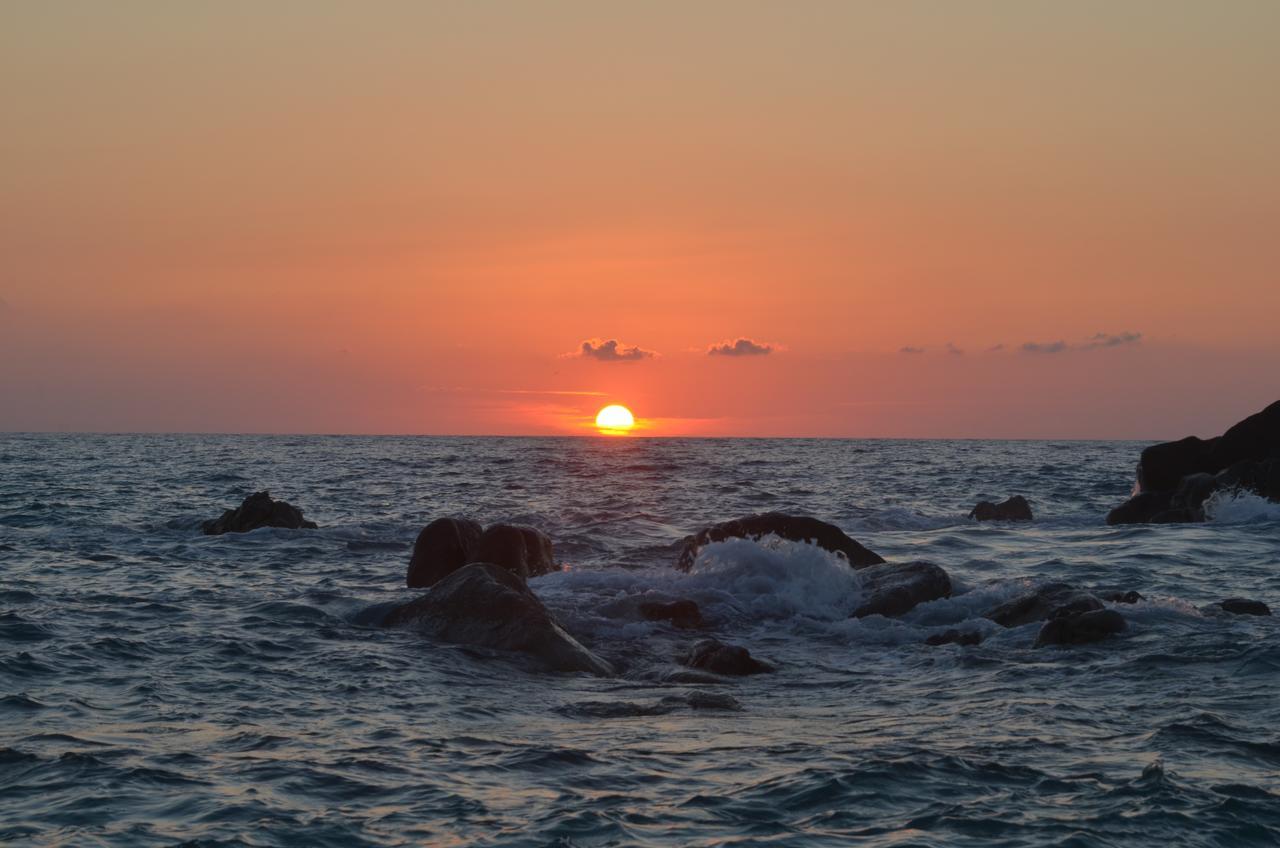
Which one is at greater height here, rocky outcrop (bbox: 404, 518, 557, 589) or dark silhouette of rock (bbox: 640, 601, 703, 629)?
rocky outcrop (bbox: 404, 518, 557, 589)

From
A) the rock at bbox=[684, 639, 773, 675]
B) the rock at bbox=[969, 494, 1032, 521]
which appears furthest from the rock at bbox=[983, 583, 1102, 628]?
the rock at bbox=[969, 494, 1032, 521]

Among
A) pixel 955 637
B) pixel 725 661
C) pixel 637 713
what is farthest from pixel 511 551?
pixel 637 713

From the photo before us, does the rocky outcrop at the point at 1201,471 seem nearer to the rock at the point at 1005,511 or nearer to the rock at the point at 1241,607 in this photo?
the rock at the point at 1005,511

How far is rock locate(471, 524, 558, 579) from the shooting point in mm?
21000

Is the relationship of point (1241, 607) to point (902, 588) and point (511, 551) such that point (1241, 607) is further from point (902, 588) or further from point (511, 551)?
point (511, 551)

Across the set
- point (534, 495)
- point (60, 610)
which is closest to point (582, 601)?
point (60, 610)

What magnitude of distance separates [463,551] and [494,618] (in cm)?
584

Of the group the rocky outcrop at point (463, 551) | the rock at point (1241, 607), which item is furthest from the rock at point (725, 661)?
the rock at point (1241, 607)

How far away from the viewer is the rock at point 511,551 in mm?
21000

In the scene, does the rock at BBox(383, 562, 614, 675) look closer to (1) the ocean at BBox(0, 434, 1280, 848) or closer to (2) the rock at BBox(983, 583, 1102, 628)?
(1) the ocean at BBox(0, 434, 1280, 848)

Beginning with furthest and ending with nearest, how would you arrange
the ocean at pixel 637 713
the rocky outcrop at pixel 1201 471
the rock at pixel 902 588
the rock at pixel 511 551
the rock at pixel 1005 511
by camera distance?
1. the rock at pixel 1005 511
2. the rocky outcrop at pixel 1201 471
3. the rock at pixel 511 551
4. the rock at pixel 902 588
5. the ocean at pixel 637 713

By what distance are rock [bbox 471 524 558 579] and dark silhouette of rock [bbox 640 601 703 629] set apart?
3688 millimetres

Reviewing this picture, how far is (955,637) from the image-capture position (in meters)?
15.2

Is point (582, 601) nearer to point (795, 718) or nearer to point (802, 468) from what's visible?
point (795, 718)
